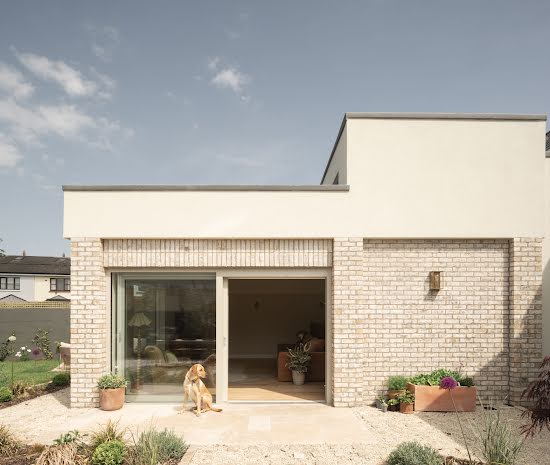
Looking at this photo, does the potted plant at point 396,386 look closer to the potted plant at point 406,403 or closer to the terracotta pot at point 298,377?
the potted plant at point 406,403

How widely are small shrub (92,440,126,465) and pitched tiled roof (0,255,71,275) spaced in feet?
123

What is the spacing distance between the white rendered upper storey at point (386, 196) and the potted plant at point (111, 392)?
2630 millimetres

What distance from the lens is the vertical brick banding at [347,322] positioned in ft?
23.8

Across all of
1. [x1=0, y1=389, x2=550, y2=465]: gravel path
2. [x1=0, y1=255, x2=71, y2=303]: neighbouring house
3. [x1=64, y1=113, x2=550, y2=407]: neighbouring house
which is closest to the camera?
[x1=0, y1=389, x2=550, y2=465]: gravel path

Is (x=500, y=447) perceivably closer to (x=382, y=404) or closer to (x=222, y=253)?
(x=382, y=404)

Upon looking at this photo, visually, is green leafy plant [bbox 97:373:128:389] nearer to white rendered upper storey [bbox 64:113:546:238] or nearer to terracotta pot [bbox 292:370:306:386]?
white rendered upper storey [bbox 64:113:546:238]

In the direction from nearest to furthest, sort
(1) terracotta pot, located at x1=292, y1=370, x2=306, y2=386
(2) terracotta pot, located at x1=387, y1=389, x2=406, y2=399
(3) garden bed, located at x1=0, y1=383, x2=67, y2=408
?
(2) terracotta pot, located at x1=387, y1=389, x2=406, y2=399 < (3) garden bed, located at x1=0, y1=383, x2=67, y2=408 < (1) terracotta pot, located at x1=292, y1=370, x2=306, y2=386

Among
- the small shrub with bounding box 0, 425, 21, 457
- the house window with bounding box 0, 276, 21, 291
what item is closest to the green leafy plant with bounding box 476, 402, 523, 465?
the small shrub with bounding box 0, 425, 21, 457

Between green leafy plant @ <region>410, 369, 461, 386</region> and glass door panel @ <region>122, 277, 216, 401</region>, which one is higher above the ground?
glass door panel @ <region>122, 277, 216, 401</region>

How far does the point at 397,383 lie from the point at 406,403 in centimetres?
39

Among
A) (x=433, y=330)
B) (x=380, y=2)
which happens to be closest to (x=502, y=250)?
(x=433, y=330)

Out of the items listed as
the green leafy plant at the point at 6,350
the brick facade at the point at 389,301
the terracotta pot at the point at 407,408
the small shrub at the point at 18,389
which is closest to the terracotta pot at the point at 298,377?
the brick facade at the point at 389,301

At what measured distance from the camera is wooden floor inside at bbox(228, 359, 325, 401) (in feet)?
26.1

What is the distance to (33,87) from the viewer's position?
1227 cm
